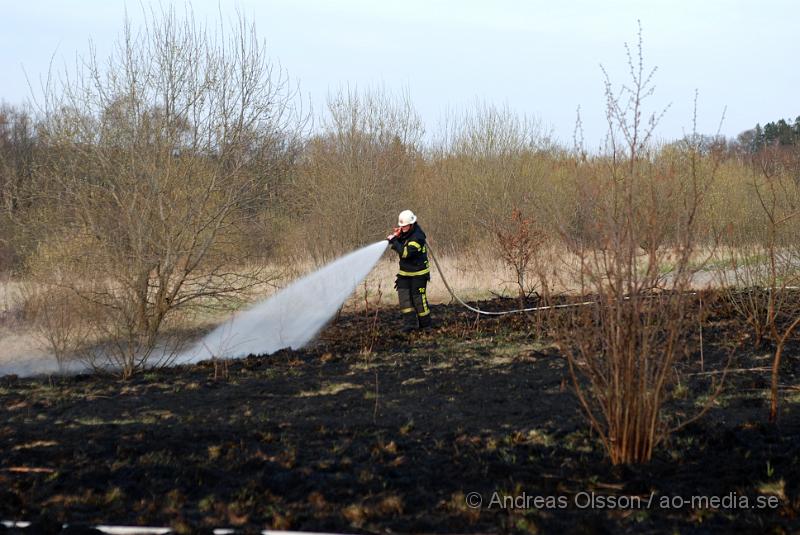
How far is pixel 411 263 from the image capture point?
37.1 ft

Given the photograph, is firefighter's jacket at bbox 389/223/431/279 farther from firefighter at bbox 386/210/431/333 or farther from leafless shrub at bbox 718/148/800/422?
leafless shrub at bbox 718/148/800/422

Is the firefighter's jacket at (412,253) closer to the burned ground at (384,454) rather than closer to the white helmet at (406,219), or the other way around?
the white helmet at (406,219)

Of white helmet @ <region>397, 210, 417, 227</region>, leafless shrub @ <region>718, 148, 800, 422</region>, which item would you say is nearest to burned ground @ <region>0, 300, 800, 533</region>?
leafless shrub @ <region>718, 148, 800, 422</region>

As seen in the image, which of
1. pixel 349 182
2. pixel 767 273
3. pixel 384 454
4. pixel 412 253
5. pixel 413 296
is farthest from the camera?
pixel 349 182

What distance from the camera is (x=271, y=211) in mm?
12367

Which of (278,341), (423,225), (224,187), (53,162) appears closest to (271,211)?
(224,187)

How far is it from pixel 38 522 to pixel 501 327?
796cm

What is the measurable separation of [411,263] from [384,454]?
246 inches

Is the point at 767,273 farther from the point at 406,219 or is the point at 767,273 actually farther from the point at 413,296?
the point at 406,219

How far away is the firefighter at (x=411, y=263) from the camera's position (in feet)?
36.8

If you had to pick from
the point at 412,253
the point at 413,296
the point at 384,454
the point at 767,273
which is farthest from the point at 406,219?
the point at 384,454

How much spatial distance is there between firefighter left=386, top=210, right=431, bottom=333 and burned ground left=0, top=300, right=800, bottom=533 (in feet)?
9.29

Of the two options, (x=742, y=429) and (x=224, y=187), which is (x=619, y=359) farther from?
(x=224, y=187)

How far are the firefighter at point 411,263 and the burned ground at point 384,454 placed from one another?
2833mm
